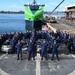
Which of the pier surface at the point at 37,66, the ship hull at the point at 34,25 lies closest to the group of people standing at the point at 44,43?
the pier surface at the point at 37,66

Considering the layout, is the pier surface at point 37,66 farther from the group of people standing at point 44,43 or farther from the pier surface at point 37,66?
the group of people standing at point 44,43

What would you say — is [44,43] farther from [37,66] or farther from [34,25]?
[34,25]

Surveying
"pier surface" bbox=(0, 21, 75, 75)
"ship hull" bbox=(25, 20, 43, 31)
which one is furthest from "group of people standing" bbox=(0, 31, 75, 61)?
"ship hull" bbox=(25, 20, 43, 31)

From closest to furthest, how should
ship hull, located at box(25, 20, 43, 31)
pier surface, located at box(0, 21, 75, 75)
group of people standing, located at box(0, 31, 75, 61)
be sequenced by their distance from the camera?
pier surface, located at box(0, 21, 75, 75) → group of people standing, located at box(0, 31, 75, 61) → ship hull, located at box(25, 20, 43, 31)

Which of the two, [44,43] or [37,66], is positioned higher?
[44,43]

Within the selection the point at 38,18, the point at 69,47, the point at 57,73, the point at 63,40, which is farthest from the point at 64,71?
the point at 38,18

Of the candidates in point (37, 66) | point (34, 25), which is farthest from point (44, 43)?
point (34, 25)

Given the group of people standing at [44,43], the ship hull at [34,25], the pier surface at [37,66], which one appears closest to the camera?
the pier surface at [37,66]

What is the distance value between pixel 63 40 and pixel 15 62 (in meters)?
8.91

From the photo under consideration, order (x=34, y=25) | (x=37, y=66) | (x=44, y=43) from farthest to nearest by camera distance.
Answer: (x=34, y=25) < (x=44, y=43) < (x=37, y=66)

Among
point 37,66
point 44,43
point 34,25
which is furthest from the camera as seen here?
point 34,25

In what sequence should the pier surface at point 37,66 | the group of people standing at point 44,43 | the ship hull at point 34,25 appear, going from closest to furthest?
the pier surface at point 37,66
the group of people standing at point 44,43
the ship hull at point 34,25

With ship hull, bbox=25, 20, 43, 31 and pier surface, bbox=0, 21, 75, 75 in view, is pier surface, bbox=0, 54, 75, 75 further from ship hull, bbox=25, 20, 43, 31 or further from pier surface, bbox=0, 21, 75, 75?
ship hull, bbox=25, 20, 43, 31

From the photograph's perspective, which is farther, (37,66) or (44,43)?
(44,43)
